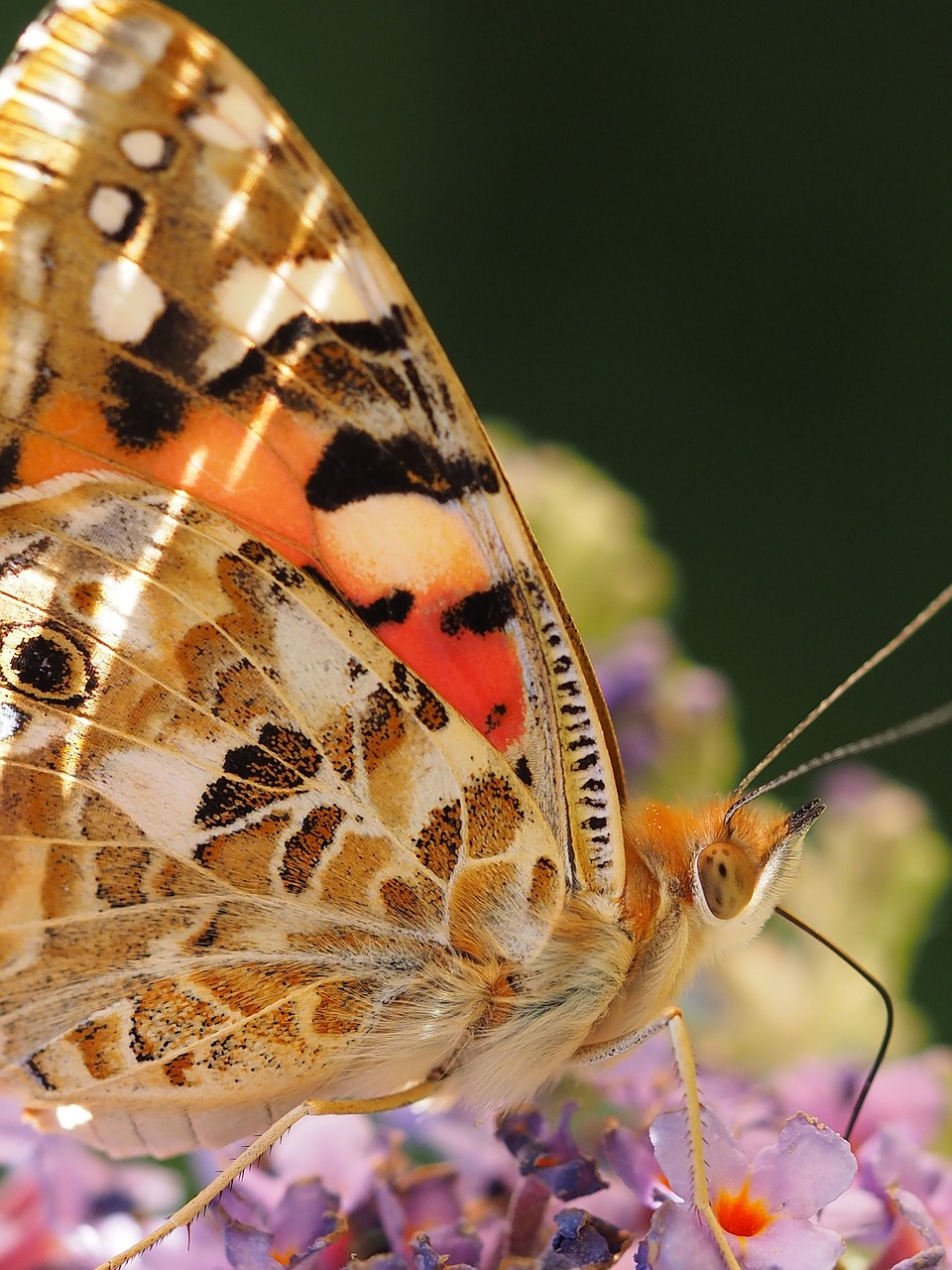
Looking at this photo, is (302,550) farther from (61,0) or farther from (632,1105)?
(632,1105)

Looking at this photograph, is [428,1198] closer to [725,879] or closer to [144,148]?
[725,879]

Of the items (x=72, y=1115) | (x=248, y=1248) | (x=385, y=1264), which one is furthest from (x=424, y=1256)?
(x=72, y=1115)

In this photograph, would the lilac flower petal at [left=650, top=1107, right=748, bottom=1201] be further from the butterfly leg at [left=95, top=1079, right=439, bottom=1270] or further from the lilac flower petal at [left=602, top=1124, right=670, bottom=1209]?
the butterfly leg at [left=95, top=1079, right=439, bottom=1270]

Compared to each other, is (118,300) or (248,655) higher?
(118,300)

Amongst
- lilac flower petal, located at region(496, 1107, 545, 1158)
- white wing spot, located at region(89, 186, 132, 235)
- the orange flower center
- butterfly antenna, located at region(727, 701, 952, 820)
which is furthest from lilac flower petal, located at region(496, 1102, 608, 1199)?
white wing spot, located at region(89, 186, 132, 235)

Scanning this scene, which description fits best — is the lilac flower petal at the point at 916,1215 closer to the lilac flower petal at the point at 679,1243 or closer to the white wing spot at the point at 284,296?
the lilac flower petal at the point at 679,1243

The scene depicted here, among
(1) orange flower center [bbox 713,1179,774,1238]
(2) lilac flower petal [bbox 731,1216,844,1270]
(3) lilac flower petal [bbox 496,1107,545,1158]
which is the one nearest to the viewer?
(2) lilac flower petal [bbox 731,1216,844,1270]

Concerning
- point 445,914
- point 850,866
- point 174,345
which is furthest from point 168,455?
point 850,866

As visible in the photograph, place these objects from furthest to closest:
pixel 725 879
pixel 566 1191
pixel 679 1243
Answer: pixel 725 879 → pixel 566 1191 → pixel 679 1243
